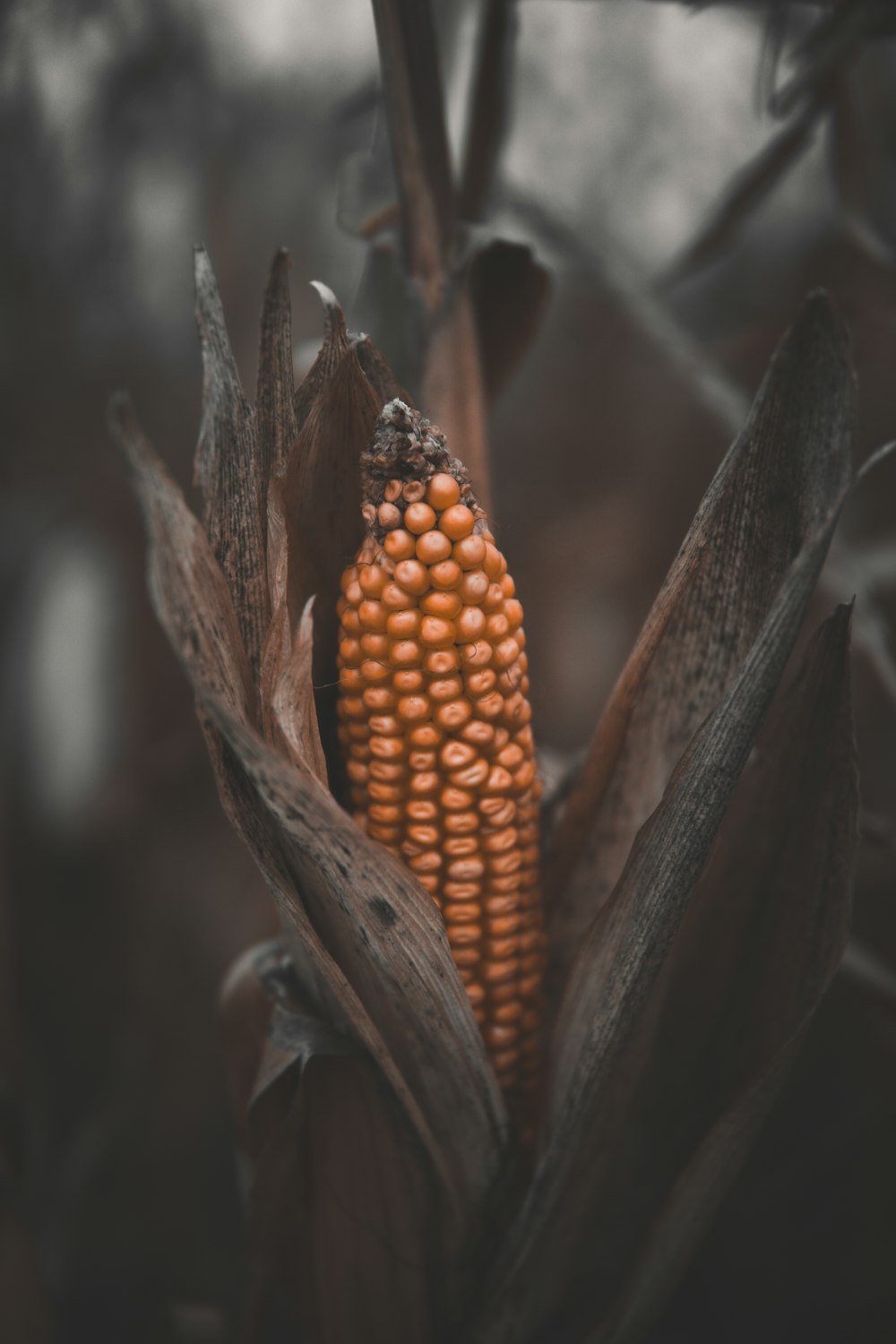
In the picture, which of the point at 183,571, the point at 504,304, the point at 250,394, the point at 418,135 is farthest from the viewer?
the point at 250,394

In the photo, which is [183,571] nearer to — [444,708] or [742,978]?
[444,708]

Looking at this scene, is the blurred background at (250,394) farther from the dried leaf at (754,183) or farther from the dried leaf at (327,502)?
the dried leaf at (327,502)

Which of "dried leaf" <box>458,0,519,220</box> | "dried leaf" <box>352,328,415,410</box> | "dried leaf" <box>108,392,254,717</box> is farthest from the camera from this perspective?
"dried leaf" <box>458,0,519,220</box>

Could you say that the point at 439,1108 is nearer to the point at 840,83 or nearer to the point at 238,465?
the point at 238,465

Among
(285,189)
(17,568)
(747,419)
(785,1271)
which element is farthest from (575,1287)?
(285,189)

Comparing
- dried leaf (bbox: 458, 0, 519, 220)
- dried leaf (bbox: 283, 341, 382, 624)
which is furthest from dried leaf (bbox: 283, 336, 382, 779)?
dried leaf (bbox: 458, 0, 519, 220)

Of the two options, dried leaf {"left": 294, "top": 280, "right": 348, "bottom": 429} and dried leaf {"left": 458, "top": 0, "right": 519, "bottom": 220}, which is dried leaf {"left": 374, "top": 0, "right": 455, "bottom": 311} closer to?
dried leaf {"left": 458, "top": 0, "right": 519, "bottom": 220}

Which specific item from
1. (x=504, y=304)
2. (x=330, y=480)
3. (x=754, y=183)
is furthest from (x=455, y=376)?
(x=754, y=183)
